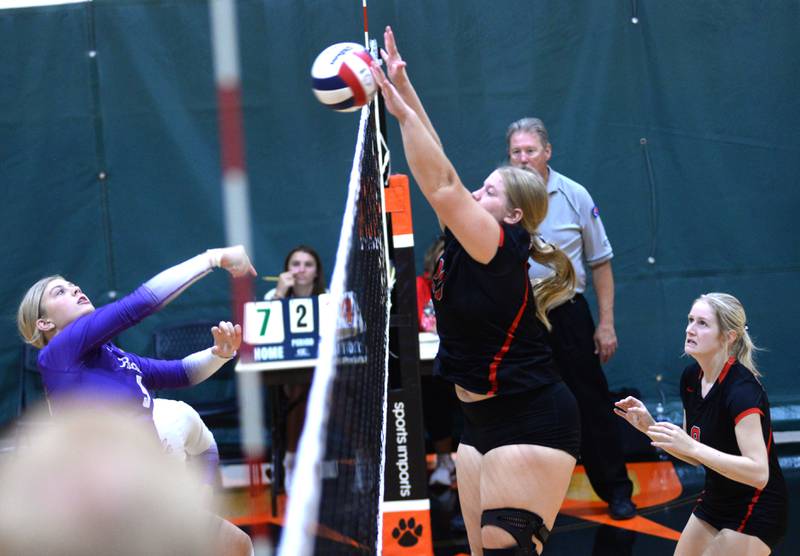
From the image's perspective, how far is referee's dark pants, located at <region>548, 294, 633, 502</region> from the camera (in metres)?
5.92

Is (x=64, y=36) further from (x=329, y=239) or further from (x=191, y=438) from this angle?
(x=191, y=438)

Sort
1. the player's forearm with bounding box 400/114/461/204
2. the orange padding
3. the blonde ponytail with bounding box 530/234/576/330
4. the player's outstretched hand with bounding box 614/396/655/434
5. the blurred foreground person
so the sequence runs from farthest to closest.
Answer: the orange padding, the blonde ponytail with bounding box 530/234/576/330, the player's outstretched hand with bounding box 614/396/655/434, the player's forearm with bounding box 400/114/461/204, the blurred foreground person

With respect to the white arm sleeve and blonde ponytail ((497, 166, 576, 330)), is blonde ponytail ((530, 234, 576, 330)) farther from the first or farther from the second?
the white arm sleeve

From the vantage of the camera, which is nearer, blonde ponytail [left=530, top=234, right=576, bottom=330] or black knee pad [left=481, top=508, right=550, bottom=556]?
black knee pad [left=481, top=508, right=550, bottom=556]

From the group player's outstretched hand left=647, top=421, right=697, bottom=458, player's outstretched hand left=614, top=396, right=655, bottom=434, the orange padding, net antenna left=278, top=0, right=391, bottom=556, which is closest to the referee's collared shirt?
the orange padding

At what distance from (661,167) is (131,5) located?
3752mm

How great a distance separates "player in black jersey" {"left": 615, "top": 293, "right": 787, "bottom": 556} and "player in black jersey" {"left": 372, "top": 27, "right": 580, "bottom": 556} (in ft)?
1.23

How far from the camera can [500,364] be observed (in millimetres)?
3549

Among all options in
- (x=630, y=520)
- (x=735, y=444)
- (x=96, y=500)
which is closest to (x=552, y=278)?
(x=735, y=444)

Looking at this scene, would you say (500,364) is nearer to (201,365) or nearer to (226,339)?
(226,339)

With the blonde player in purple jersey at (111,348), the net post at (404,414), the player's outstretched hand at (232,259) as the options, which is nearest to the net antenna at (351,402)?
the net post at (404,414)

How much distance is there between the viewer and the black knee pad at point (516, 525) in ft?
11.1

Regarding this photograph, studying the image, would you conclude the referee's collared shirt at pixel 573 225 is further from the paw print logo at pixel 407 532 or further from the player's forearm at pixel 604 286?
the paw print logo at pixel 407 532

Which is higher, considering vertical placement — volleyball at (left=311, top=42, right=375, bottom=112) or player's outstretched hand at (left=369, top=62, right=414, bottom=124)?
volleyball at (left=311, top=42, right=375, bottom=112)
